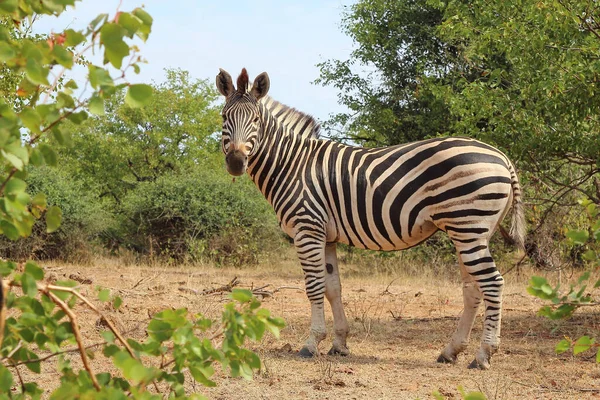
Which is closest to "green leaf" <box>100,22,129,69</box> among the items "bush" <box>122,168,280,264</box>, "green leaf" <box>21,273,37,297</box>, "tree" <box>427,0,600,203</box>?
"green leaf" <box>21,273,37,297</box>

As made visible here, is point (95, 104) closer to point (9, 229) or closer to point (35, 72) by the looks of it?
point (35, 72)

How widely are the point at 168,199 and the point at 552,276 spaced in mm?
8871

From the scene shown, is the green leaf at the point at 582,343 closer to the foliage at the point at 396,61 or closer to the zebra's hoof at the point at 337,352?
the zebra's hoof at the point at 337,352

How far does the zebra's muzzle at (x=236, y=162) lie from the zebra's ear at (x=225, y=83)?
776mm

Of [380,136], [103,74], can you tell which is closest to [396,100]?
[380,136]

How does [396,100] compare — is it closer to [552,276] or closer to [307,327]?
[552,276]

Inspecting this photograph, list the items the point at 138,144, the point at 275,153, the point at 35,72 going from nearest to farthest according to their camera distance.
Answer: the point at 35,72, the point at 275,153, the point at 138,144

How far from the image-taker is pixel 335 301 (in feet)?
23.2

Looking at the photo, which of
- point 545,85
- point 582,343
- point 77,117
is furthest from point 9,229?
point 545,85

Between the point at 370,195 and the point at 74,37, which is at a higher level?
the point at 74,37

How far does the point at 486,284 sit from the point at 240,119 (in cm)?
263

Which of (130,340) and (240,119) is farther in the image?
(240,119)

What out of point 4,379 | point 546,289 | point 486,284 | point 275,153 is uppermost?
point 275,153

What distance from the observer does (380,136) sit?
1997cm
